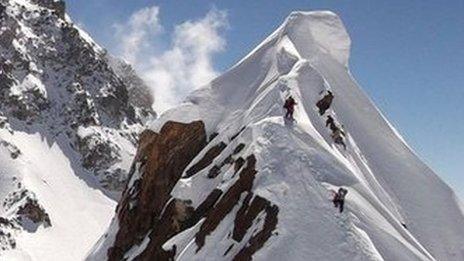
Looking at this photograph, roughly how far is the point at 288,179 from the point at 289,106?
641 centimetres

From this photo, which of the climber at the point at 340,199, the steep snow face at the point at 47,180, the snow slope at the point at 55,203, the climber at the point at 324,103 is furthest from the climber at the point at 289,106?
the steep snow face at the point at 47,180

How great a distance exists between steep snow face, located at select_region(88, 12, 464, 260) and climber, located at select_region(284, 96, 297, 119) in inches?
30.7

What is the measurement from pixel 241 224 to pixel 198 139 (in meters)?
17.2

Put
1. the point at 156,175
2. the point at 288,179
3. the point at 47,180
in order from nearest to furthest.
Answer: the point at 288,179
the point at 156,175
the point at 47,180

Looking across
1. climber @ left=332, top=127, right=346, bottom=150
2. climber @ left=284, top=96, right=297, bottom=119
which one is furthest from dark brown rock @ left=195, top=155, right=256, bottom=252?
climber @ left=332, top=127, right=346, bottom=150

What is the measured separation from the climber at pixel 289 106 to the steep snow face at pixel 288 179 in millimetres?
780

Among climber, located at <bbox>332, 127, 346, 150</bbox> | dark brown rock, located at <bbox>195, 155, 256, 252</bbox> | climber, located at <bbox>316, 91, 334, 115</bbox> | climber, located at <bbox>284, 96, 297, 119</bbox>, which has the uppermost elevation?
climber, located at <bbox>316, 91, 334, 115</bbox>

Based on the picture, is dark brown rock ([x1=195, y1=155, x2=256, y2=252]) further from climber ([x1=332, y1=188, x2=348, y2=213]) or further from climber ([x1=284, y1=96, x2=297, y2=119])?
climber ([x1=332, y1=188, x2=348, y2=213])

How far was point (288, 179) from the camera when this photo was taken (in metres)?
41.3

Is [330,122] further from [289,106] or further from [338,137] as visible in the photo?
[289,106]

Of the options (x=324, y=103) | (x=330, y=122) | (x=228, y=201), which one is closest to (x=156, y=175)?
(x=228, y=201)

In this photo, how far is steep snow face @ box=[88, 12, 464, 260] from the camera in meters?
39.1

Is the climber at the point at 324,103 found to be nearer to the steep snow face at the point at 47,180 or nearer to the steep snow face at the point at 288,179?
the steep snow face at the point at 288,179

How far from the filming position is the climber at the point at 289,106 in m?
45.5
